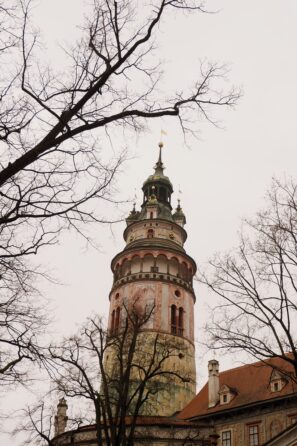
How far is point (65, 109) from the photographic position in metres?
7.68

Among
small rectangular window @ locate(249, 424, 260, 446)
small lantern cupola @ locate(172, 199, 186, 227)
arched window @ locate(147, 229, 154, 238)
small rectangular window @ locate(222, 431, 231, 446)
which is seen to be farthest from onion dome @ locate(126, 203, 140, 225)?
small rectangular window @ locate(249, 424, 260, 446)

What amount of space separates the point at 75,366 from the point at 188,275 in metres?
18.3

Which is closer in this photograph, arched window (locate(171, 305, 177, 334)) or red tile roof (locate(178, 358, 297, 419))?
red tile roof (locate(178, 358, 297, 419))

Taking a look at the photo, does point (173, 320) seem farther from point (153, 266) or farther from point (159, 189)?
point (159, 189)

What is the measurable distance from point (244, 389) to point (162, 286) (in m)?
9.41

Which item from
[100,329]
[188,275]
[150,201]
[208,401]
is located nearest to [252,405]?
[208,401]

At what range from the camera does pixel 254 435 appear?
953 inches

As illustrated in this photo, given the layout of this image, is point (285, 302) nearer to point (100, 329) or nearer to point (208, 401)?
point (100, 329)

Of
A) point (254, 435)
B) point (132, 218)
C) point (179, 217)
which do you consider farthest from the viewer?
point (179, 217)

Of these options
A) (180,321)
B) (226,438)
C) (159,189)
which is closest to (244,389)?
(226,438)

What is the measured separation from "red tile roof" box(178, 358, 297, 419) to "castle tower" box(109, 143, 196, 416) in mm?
1693

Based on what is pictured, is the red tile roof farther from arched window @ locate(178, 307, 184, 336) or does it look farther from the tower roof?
the tower roof

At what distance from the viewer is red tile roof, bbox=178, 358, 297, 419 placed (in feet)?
81.8

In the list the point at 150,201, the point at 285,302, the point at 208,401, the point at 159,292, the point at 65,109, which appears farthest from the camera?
the point at 150,201
